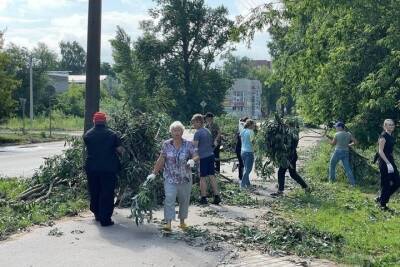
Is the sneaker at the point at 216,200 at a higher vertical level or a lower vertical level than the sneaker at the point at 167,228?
lower

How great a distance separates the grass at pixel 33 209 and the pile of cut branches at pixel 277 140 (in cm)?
425

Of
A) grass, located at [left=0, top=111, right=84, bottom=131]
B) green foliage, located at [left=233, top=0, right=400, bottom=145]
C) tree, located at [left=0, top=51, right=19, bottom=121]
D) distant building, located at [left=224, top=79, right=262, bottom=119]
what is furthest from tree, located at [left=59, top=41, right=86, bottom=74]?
green foliage, located at [left=233, top=0, right=400, bottom=145]

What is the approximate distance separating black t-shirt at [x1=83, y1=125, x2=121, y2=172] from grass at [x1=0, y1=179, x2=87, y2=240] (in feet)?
3.77

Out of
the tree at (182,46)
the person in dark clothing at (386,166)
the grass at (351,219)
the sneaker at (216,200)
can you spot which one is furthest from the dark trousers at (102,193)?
the tree at (182,46)

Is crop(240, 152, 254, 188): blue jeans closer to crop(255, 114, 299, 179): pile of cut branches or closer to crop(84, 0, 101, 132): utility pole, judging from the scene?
crop(255, 114, 299, 179): pile of cut branches

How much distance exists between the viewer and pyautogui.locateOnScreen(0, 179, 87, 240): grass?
8.77 m

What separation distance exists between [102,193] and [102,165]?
42cm

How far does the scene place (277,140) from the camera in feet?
42.8

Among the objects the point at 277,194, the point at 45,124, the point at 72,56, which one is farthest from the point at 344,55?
the point at 72,56

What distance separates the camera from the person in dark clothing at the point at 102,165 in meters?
8.95

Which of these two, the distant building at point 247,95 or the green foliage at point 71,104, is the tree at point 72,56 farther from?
the green foliage at point 71,104

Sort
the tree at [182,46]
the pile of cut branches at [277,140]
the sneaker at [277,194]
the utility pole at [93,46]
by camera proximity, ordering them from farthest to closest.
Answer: the tree at [182,46]
the pile of cut branches at [277,140]
the sneaker at [277,194]
the utility pole at [93,46]

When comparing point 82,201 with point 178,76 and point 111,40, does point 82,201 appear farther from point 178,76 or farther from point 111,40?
point 178,76

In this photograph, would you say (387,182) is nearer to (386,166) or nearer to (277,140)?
(386,166)
